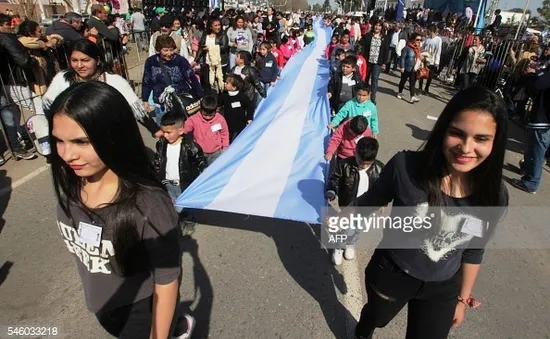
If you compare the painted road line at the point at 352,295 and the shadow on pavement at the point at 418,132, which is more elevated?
the painted road line at the point at 352,295

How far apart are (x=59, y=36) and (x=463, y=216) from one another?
7.24 m

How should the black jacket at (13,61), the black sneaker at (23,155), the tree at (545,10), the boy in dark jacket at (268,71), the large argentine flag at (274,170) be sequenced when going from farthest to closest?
the tree at (545,10) → the boy in dark jacket at (268,71) → the black sneaker at (23,155) → the black jacket at (13,61) → the large argentine flag at (274,170)

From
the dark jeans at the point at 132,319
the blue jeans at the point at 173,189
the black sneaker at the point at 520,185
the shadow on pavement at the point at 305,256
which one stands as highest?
the dark jeans at the point at 132,319

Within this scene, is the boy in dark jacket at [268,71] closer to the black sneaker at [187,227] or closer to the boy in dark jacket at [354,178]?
the black sneaker at [187,227]

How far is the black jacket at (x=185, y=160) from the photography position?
3.47 meters

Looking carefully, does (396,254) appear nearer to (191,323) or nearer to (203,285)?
(191,323)

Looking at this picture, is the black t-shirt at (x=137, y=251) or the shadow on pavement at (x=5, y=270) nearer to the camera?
the black t-shirt at (x=137, y=251)

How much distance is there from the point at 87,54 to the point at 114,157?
8.41 ft

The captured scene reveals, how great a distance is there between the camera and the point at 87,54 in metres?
3.27

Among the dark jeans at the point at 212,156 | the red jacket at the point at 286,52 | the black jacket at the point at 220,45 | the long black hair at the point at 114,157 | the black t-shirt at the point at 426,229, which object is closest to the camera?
the long black hair at the point at 114,157

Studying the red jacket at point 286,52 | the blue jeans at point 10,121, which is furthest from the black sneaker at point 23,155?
the red jacket at point 286,52

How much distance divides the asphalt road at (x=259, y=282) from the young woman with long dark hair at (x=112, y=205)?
1.32 meters

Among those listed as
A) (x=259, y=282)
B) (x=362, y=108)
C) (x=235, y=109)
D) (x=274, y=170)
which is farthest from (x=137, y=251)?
(x=235, y=109)

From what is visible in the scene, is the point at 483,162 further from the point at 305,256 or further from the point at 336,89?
the point at 336,89
